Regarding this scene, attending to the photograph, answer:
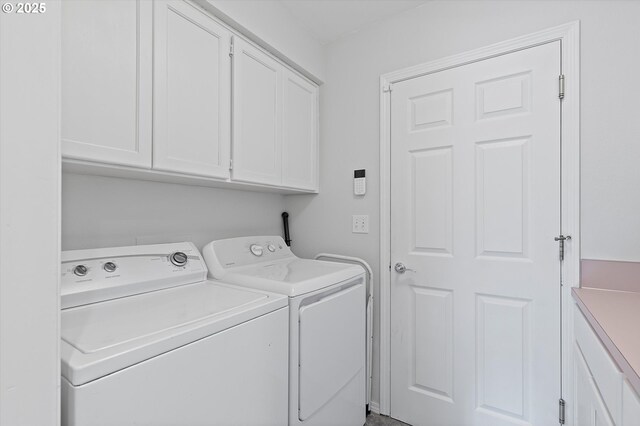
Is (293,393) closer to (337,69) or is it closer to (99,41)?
(99,41)

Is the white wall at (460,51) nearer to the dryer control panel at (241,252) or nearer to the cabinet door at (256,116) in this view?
the dryer control panel at (241,252)

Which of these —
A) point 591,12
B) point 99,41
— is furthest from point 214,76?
point 591,12

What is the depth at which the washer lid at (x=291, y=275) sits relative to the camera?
134cm

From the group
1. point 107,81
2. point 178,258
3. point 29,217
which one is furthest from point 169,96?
point 29,217

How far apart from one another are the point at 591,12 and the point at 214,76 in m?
1.85

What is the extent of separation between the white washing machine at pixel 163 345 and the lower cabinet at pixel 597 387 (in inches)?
40.6

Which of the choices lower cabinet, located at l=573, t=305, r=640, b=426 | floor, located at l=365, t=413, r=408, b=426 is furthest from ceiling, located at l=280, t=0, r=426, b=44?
floor, located at l=365, t=413, r=408, b=426

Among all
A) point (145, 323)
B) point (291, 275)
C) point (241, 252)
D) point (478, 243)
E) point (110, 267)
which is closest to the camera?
point (145, 323)

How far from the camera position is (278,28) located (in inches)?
72.2

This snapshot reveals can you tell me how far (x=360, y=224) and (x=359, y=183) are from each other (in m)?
0.29

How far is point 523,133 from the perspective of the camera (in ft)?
5.14

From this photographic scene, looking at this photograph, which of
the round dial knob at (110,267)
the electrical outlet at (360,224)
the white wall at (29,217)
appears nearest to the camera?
the white wall at (29,217)

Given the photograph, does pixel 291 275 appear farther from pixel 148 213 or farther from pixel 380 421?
pixel 380 421

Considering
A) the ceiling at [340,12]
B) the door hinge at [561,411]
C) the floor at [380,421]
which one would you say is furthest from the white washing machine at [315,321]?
the ceiling at [340,12]
